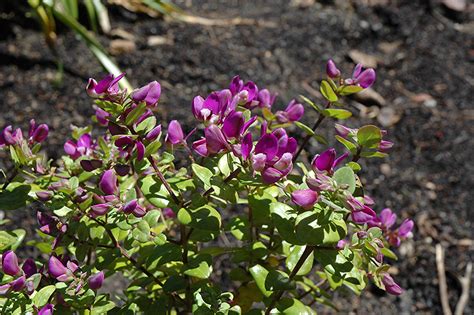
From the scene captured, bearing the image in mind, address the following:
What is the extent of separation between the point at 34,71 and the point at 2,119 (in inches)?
14.5

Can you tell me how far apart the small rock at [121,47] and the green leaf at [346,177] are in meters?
2.17

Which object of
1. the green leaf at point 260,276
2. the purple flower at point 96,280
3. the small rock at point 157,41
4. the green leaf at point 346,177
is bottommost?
the small rock at point 157,41

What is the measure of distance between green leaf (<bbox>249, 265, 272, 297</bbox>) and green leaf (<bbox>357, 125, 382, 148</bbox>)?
11.1 inches

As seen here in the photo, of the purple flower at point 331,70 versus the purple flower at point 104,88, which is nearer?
the purple flower at point 104,88

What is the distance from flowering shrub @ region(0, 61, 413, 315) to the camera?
96 centimetres

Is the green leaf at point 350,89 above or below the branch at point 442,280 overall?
above

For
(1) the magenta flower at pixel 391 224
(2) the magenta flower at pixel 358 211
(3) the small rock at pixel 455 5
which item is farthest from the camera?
(3) the small rock at pixel 455 5

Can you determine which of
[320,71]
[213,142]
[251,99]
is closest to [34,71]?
[320,71]

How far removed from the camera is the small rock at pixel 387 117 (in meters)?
2.82

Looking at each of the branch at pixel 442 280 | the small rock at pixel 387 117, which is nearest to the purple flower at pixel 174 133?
the branch at pixel 442 280

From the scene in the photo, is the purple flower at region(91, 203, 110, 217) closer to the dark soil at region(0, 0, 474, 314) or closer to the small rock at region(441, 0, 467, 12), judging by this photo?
the dark soil at region(0, 0, 474, 314)

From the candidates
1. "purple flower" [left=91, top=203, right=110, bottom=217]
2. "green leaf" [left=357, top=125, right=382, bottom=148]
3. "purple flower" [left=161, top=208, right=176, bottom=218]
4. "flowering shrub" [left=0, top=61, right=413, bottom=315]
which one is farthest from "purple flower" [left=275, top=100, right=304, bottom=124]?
"purple flower" [left=91, top=203, right=110, bottom=217]

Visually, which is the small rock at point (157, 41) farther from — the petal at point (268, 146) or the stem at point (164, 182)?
the petal at point (268, 146)

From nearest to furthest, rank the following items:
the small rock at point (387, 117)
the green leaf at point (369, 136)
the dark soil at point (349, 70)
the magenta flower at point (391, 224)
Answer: the green leaf at point (369, 136) < the magenta flower at point (391, 224) < the dark soil at point (349, 70) < the small rock at point (387, 117)
